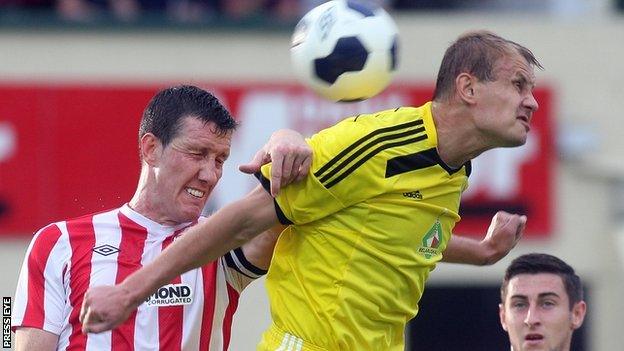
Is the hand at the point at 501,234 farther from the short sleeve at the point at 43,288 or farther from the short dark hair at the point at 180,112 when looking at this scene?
the short sleeve at the point at 43,288

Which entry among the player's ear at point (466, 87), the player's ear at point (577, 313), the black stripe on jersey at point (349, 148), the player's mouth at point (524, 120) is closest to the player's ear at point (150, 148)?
the black stripe on jersey at point (349, 148)

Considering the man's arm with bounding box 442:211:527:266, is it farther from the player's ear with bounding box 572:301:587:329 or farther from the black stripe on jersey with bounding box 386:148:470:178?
the player's ear with bounding box 572:301:587:329

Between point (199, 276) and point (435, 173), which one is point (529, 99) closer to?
point (435, 173)

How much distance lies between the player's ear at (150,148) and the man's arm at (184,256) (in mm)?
916

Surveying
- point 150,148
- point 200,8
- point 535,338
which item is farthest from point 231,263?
point 200,8

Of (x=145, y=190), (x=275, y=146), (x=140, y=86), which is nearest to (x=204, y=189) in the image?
(x=145, y=190)

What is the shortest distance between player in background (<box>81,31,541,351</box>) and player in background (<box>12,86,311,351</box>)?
0.42 meters

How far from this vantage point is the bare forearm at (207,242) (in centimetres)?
504

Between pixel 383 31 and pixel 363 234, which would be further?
pixel 383 31

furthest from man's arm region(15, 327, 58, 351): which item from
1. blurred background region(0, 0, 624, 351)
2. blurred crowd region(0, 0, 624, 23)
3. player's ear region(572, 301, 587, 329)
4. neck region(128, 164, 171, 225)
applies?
blurred crowd region(0, 0, 624, 23)

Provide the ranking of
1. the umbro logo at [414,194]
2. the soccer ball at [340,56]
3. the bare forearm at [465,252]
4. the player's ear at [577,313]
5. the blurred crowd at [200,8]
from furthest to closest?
the blurred crowd at [200,8]
the player's ear at [577,313]
the bare forearm at [465,252]
the soccer ball at [340,56]
the umbro logo at [414,194]

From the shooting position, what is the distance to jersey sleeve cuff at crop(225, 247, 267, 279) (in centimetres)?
580

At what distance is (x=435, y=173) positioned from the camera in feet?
17.6

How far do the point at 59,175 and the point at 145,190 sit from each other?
6.57 metres
